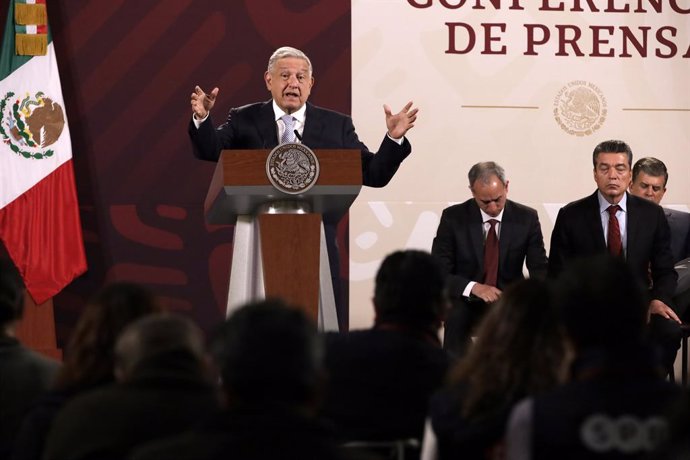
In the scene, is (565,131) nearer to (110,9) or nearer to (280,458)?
(110,9)

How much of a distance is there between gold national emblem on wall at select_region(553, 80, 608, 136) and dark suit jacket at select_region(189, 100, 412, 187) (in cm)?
286

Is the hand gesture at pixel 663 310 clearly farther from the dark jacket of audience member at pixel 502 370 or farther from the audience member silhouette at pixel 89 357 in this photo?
the audience member silhouette at pixel 89 357

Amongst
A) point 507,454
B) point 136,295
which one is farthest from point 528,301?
point 136,295

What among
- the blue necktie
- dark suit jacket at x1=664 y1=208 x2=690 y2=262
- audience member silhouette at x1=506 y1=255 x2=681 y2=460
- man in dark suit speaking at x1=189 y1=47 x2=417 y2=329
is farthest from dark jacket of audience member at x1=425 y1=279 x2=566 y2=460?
dark suit jacket at x1=664 y1=208 x2=690 y2=262

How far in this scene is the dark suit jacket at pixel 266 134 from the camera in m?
5.33

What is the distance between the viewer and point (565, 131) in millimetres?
8133

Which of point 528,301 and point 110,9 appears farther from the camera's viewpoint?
point 110,9

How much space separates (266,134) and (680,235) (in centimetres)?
270

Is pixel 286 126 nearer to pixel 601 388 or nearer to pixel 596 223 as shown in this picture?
pixel 596 223

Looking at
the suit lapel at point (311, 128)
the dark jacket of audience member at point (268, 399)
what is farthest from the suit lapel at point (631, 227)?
the dark jacket of audience member at point (268, 399)

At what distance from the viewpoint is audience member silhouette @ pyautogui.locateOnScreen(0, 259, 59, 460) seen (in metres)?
2.70

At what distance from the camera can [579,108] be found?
8109mm

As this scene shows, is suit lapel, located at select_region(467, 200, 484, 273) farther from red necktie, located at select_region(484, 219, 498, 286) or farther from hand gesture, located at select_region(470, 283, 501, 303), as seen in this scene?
hand gesture, located at select_region(470, 283, 501, 303)

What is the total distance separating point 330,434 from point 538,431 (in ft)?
1.51
